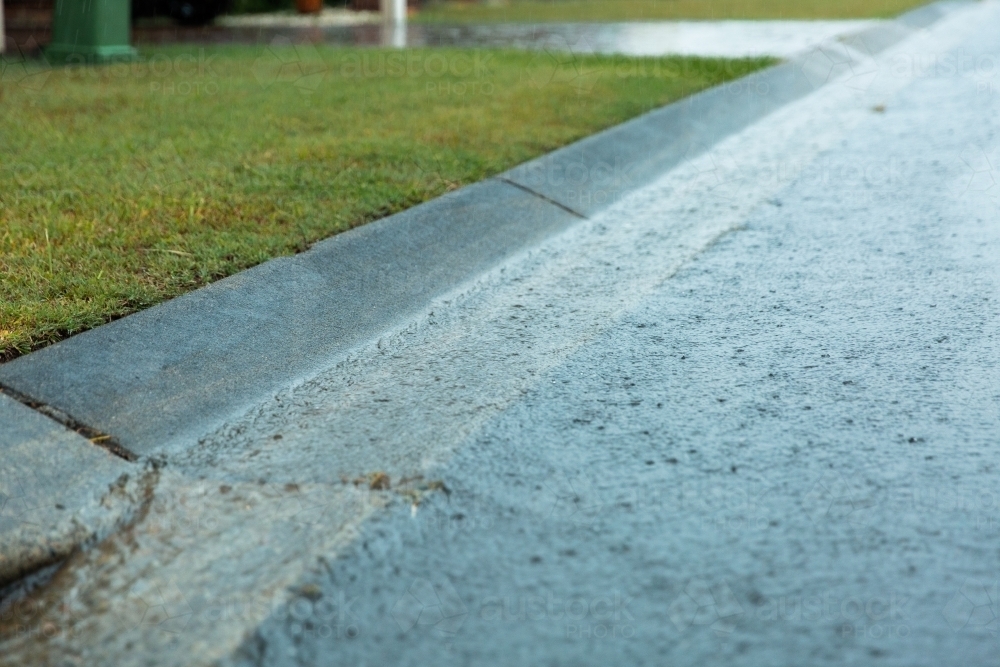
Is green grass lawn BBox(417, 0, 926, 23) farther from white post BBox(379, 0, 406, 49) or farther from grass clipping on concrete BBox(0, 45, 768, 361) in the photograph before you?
grass clipping on concrete BBox(0, 45, 768, 361)

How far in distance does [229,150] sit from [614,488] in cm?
416

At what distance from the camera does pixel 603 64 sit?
36.7 feet

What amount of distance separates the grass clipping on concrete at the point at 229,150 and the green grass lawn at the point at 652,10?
9.33 meters

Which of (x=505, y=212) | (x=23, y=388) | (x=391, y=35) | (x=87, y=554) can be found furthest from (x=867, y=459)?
(x=391, y=35)

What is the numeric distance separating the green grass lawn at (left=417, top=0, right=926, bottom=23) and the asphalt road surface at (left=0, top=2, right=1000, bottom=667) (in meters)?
15.9

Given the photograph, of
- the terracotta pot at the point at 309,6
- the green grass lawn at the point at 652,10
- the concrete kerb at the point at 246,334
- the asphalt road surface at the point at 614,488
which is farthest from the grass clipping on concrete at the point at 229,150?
the terracotta pot at the point at 309,6

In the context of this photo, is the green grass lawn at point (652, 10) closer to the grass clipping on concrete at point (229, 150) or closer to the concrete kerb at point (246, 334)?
the grass clipping on concrete at point (229, 150)

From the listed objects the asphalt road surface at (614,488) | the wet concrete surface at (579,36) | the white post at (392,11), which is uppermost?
the white post at (392,11)

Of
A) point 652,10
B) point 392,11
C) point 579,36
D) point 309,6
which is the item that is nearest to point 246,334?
point 579,36

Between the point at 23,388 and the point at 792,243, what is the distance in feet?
10.4

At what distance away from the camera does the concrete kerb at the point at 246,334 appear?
9.46ft

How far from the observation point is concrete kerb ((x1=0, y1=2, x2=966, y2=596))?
2883 millimetres

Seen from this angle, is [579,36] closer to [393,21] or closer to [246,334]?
[393,21]

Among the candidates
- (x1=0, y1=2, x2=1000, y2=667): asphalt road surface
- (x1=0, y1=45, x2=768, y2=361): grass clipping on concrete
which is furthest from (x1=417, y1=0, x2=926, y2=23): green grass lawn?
(x1=0, y1=2, x2=1000, y2=667): asphalt road surface
